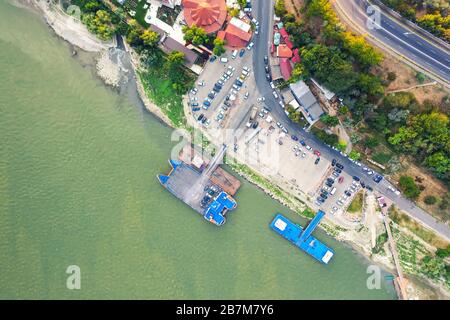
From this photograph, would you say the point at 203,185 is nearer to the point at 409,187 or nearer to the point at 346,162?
the point at 346,162

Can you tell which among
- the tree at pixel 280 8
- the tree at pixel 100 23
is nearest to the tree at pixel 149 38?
the tree at pixel 100 23

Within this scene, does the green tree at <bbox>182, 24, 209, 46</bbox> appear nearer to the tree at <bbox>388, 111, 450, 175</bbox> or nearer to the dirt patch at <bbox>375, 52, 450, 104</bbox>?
the dirt patch at <bbox>375, 52, 450, 104</bbox>

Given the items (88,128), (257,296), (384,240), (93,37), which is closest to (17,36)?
(93,37)

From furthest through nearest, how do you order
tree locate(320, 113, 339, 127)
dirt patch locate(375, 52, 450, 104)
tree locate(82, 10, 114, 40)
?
tree locate(82, 10, 114, 40) < tree locate(320, 113, 339, 127) < dirt patch locate(375, 52, 450, 104)

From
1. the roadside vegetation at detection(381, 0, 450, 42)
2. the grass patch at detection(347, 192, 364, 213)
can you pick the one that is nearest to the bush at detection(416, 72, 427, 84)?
the roadside vegetation at detection(381, 0, 450, 42)

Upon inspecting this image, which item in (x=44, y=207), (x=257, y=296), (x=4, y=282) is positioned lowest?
(x=4, y=282)

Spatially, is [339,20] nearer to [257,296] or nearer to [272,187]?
[272,187]
